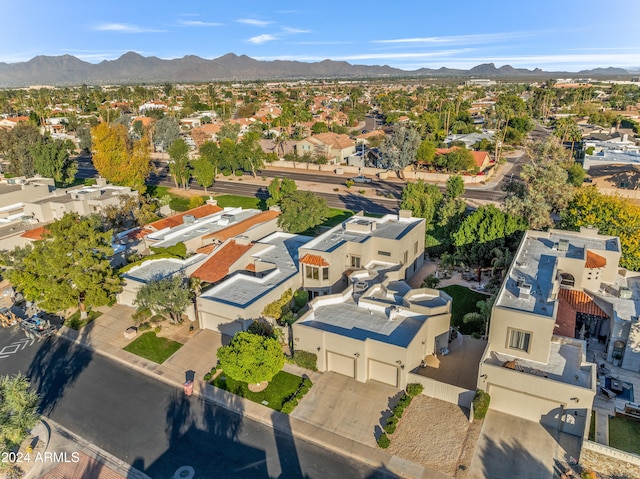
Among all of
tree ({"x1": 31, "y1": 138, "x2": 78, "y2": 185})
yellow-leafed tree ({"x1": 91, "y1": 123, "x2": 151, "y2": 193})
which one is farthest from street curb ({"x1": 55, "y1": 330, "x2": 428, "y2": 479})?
tree ({"x1": 31, "y1": 138, "x2": 78, "y2": 185})

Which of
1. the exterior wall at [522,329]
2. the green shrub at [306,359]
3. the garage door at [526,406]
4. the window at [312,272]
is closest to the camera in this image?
the garage door at [526,406]

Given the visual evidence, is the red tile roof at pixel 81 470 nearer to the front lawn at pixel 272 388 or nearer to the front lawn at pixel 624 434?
the front lawn at pixel 272 388

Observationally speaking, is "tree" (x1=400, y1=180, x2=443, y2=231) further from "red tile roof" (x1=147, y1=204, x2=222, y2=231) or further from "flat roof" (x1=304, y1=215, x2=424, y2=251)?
"red tile roof" (x1=147, y1=204, x2=222, y2=231)

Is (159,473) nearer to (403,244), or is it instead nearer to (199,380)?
(199,380)

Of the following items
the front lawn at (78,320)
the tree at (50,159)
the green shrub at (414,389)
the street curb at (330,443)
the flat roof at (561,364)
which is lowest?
the street curb at (330,443)

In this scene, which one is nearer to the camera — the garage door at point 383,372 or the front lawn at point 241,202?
the garage door at point 383,372

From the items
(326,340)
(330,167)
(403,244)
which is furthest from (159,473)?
(330,167)

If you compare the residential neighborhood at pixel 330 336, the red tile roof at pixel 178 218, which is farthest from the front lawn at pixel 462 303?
the red tile roof at pixel 178 218
